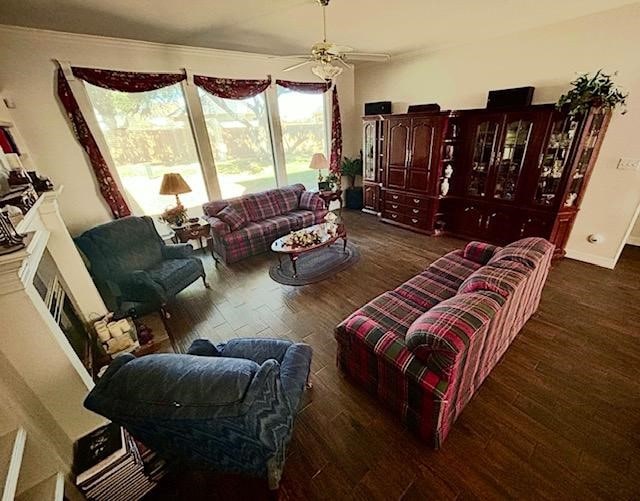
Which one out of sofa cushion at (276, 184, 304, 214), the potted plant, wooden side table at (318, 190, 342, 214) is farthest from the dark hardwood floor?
the potted plant

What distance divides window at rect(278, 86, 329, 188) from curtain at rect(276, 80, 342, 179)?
13cm

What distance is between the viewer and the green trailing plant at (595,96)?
274 cm

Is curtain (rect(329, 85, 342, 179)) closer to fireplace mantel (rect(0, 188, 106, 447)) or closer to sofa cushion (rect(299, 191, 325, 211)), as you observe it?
sofa cushion (rect(299, 191, 325, 211))

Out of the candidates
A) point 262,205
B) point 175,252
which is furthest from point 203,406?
point 262,205

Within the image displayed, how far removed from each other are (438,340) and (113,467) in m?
1.78

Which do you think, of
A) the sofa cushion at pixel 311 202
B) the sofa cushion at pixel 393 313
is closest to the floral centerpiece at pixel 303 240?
the sofa cushion at pixel 311 202

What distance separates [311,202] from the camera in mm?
4852

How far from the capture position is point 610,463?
1521 millimetres

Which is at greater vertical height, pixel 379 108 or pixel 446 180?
pixel 379 108

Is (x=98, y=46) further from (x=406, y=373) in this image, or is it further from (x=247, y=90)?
(x=406, y=373)

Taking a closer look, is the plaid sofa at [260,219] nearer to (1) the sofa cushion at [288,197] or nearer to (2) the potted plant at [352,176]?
(1) the sofa cushion at [288,197]

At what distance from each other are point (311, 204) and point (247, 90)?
2.04 metres

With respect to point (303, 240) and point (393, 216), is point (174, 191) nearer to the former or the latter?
point (303, 240)

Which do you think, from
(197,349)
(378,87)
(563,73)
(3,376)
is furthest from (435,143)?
(3,376)
